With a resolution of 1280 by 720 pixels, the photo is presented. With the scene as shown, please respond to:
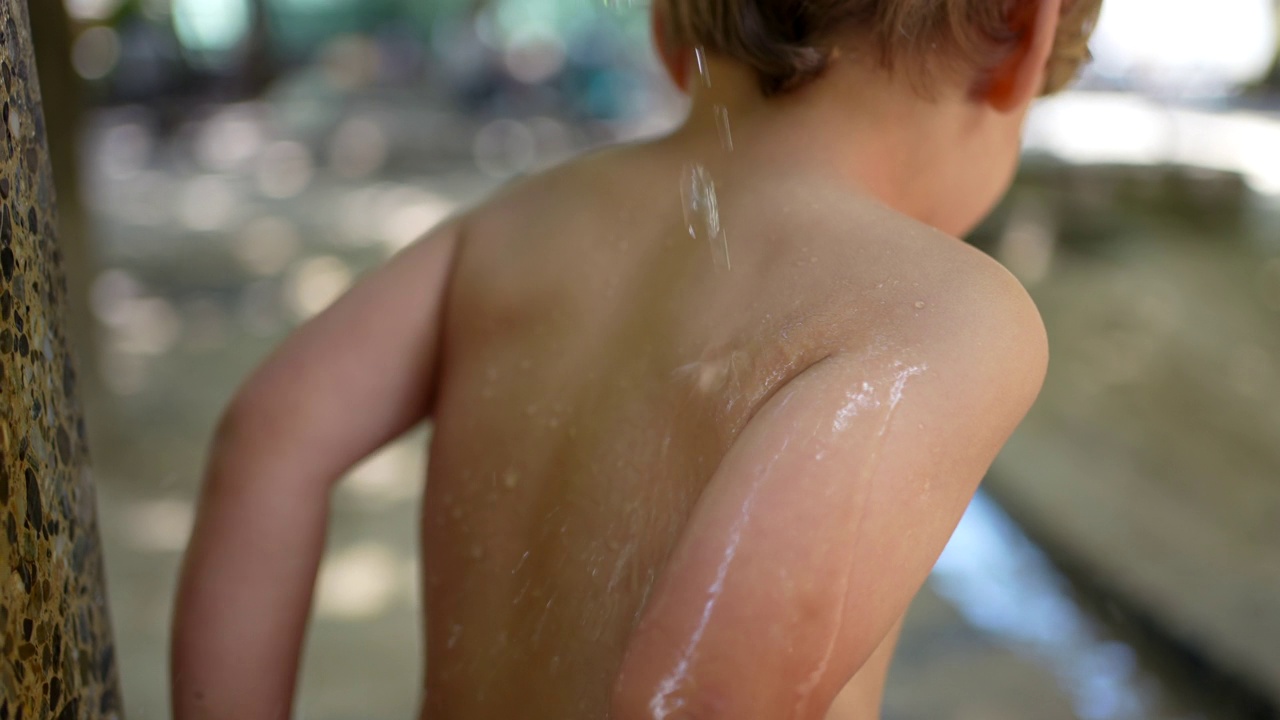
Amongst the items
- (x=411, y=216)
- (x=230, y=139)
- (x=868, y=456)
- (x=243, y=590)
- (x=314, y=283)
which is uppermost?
(x=868, y=456)

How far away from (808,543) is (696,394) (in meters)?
0.14

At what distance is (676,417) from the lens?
59 cm

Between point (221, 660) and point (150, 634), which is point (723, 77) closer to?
point (221, 660)

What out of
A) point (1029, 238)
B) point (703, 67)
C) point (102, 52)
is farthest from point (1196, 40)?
point (102, 52)

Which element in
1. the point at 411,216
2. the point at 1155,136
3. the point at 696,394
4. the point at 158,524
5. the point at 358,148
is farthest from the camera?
the point at 358,148

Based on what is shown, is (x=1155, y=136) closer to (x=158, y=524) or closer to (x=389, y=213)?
(x=158, y=524)

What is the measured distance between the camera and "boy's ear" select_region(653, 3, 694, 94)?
73cm

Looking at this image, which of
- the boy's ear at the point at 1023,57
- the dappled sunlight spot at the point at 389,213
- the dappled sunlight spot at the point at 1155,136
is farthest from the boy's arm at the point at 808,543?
the dappled sunlight spot at the point at 389,213

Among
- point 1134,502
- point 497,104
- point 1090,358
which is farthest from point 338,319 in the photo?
point 497,104

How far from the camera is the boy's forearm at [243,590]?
0.69 meters

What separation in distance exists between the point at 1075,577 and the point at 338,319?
1897 mm

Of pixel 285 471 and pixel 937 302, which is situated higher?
pixel 937 302

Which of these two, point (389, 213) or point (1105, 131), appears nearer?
point (1105, 131)

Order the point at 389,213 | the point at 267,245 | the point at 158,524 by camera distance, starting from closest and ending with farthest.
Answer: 1. the point at 158,524
2. the point at 267,245
3. the point at 389,213
